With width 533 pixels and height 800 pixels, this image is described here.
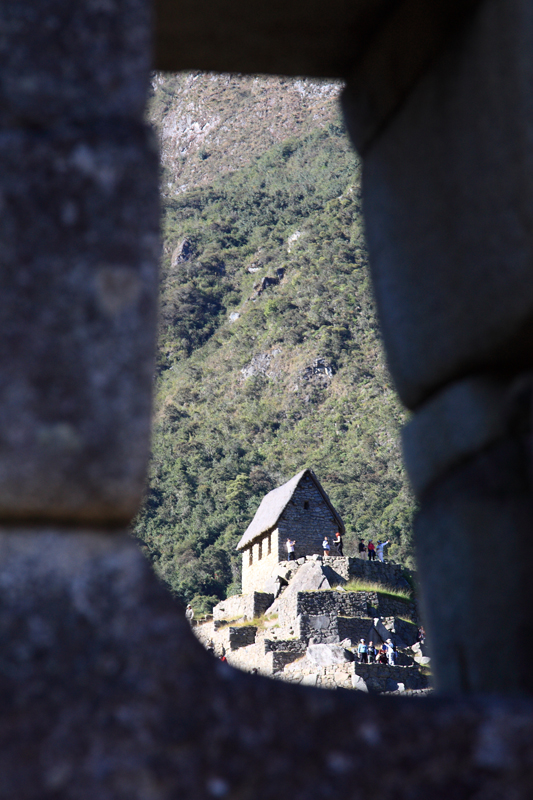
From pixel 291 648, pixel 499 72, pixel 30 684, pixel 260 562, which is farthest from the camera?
pixel 260 562

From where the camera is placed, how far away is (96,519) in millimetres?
966

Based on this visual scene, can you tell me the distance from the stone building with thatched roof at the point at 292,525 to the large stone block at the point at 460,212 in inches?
1285

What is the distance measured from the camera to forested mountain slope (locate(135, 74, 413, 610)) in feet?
200

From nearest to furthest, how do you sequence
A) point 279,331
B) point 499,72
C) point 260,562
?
point 499,72 → point 260,562 → point 279,331

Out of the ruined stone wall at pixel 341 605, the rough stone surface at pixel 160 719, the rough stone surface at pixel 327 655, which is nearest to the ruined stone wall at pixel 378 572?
the ruined stone wall at pixel 341 605

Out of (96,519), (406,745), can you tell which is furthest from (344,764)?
(96,519)

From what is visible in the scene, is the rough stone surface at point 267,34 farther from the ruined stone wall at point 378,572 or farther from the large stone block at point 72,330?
the ruined stone wall at point 378,572

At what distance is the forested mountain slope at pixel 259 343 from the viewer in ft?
200

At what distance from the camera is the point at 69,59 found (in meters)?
1.03

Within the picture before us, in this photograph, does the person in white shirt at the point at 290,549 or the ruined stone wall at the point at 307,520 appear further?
the ruined stone wall at the point at 307,520

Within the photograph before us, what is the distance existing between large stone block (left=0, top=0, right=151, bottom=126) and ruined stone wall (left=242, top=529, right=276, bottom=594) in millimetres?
32933

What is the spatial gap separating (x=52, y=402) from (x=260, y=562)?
35509 mm

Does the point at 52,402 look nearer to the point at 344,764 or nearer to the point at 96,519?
the point at 96,519

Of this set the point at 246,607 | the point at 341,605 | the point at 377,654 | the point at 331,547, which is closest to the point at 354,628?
the point at 341,605
